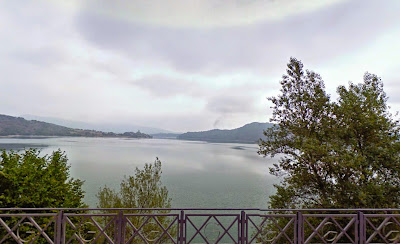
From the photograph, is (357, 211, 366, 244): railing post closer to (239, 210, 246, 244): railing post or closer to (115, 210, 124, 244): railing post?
(239, 210, 246, 244): railing post

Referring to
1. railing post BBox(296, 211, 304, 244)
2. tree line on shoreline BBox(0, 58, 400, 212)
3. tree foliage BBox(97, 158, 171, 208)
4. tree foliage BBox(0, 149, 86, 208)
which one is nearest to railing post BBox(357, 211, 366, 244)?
railing post BBox(296, 211, 304, 244)

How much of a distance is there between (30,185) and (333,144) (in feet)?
26.6

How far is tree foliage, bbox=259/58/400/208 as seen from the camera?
5.75 m

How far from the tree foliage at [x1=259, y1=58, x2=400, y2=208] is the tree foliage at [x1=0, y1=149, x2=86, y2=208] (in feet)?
21.1

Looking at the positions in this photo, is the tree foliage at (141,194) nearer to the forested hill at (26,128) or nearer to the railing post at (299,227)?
the railing post at (299,227)

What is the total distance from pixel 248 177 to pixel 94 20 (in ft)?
79.2

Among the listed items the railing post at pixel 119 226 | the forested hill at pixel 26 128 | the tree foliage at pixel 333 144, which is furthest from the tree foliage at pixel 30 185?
the forested hill at pixel 26 128

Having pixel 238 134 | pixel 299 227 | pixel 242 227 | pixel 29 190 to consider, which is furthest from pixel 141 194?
pixel 238 134

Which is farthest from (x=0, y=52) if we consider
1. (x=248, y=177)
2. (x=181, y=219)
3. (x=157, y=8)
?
(x=248, y=177)

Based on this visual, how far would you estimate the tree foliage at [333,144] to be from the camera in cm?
575

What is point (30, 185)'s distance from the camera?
5.33 m

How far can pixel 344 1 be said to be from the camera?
7.32 meters

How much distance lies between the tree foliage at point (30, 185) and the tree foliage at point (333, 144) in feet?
21.1

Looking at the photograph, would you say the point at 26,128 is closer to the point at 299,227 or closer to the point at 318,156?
the point at 318,156
